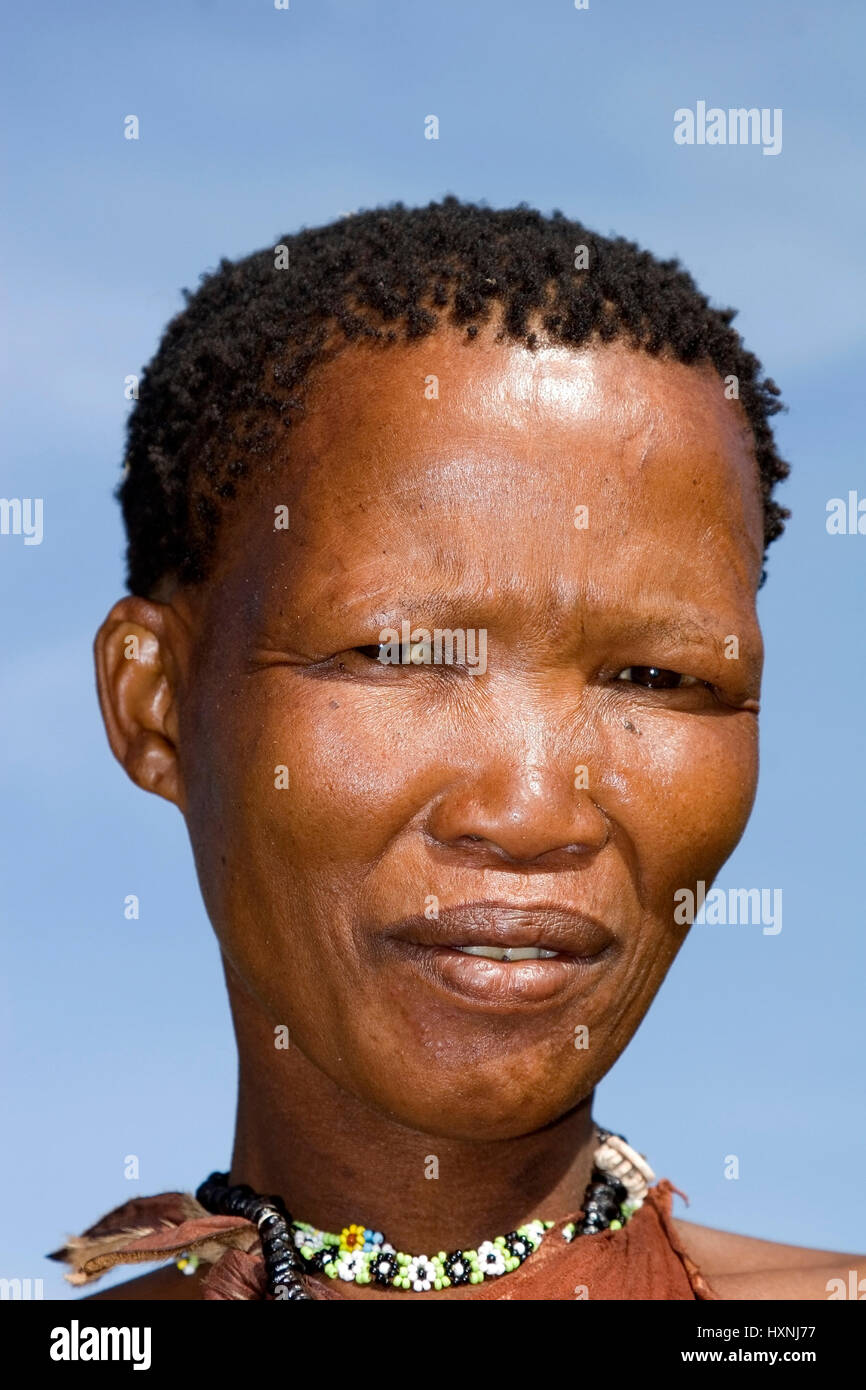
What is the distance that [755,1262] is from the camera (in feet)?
16.6

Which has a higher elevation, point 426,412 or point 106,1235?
point 426,412

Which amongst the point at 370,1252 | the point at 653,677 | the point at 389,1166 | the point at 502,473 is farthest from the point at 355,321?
the point at 370,1252

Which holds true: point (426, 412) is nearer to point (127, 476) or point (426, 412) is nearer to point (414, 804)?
point (414, 804)

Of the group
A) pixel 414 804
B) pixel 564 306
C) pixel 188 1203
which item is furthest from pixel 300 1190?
pixel 564 306

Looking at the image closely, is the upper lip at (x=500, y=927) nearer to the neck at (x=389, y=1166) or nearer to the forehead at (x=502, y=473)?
the neck at (x=389, y=1166)

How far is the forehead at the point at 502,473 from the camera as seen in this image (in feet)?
14.2

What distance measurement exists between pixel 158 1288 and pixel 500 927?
4.23ft

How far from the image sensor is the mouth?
429 centimetres

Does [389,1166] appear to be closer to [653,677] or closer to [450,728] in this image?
[450,728]

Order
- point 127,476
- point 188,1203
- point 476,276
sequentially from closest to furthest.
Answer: point 476,276
point 188,1203
point 127,476

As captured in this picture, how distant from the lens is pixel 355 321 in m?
4.59

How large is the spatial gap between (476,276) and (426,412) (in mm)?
360

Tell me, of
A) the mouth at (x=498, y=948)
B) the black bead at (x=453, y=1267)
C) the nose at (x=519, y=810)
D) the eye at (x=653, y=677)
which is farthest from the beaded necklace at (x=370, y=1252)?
the eye at (x=653, y=677)

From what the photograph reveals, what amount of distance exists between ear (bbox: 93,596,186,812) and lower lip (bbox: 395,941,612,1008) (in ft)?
2.78
